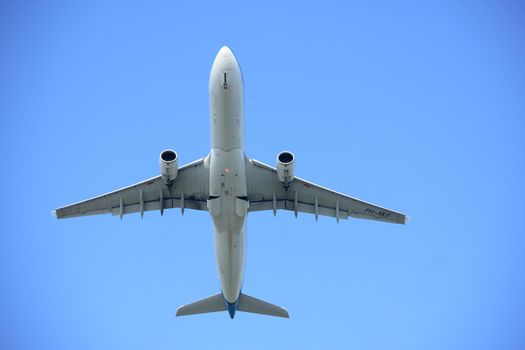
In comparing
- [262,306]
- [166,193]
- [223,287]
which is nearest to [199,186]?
[166,193]

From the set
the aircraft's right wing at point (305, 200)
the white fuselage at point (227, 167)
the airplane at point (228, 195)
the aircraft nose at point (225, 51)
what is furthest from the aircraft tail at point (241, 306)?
the aircraft nose at point (225, 51)

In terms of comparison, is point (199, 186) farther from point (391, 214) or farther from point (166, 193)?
point (391, 214)

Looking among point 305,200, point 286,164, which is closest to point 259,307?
point 305,200

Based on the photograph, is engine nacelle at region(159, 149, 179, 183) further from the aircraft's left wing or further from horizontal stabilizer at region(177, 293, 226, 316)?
horizontal stabilizer at region(177, 293, 226, 316)

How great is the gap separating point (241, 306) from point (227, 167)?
954 cm

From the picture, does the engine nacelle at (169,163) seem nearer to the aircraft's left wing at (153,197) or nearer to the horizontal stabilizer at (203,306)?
the aircraft's left wing at (153,197)

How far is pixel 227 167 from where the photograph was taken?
1211 inches

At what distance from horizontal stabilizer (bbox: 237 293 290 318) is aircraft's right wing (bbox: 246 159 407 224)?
5387 millimetres

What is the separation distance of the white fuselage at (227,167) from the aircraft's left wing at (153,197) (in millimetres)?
2046

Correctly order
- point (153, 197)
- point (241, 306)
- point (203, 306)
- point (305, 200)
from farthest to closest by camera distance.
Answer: point (203, 306)
point (241, 306)
point (305, 200)
point (153, 197)

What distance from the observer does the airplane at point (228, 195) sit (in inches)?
1189

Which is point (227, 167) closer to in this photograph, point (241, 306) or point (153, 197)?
point (153, 197)

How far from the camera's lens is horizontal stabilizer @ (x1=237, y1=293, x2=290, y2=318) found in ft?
121

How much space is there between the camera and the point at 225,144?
99.7 feet
